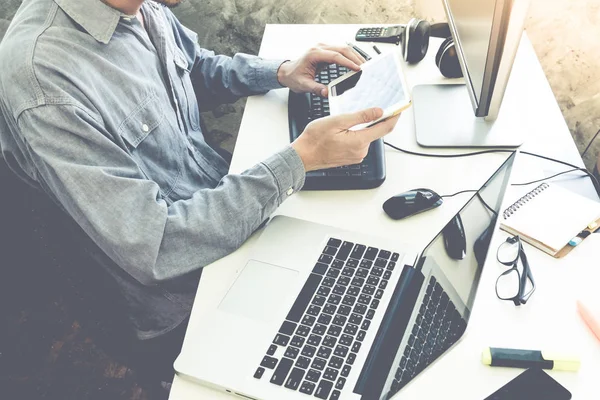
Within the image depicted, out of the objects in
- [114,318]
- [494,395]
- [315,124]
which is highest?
[315,124]

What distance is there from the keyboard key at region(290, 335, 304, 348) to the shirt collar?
58 cm

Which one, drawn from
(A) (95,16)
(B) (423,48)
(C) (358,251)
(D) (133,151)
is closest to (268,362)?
Result: (C) (358,251)

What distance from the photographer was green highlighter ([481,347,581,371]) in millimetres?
699

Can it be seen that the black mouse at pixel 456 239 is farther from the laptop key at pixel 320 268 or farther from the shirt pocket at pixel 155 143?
the shirt pocket at pixel 155 143

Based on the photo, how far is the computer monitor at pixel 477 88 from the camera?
834 mm

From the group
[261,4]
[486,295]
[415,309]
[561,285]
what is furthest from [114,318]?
[261,4]

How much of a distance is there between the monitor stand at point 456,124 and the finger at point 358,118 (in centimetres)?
20

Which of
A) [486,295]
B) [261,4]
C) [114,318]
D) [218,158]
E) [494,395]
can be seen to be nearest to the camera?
A: [494,395]

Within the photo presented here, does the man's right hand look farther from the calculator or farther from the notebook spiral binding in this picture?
the calculator

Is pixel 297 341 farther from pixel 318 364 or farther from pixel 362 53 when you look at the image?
pixel 362 53

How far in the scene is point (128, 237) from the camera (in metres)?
0.79

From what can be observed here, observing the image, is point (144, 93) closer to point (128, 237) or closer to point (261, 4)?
point (128, 237)

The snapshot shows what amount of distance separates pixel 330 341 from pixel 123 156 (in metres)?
0.42

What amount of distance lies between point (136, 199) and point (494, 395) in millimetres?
577
